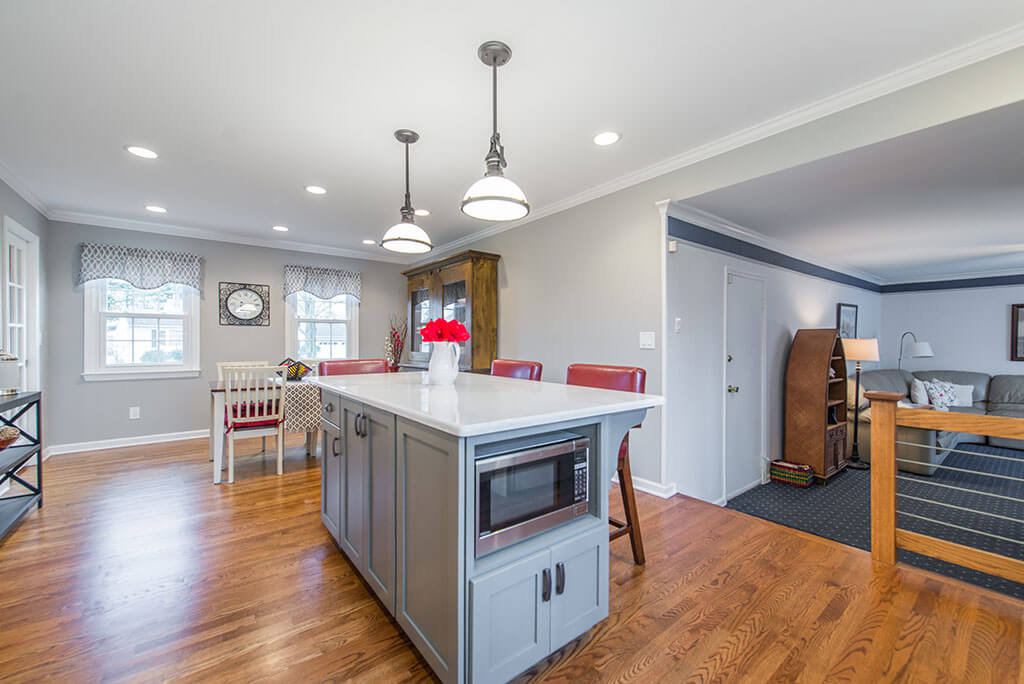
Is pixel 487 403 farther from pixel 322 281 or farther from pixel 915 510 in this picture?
pixel 322 281

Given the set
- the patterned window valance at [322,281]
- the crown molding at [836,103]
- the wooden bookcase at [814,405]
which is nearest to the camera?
the crown molding at [836,103]

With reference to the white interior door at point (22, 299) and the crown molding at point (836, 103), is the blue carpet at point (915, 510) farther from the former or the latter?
the white interior door at point (22, 299)

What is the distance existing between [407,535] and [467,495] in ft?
1.43

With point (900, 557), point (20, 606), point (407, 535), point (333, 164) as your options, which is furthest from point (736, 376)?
point (20, 606)

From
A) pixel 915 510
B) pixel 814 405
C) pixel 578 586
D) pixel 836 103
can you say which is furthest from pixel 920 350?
pixel 578 586

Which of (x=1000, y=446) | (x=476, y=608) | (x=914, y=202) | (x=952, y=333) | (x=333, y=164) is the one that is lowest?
(x=1000, y=446)

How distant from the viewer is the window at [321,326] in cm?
549

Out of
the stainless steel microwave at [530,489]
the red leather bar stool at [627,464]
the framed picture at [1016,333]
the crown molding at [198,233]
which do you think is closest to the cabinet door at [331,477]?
the stainless steel microwave at [530,489]

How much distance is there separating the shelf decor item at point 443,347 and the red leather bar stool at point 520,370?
637 mm

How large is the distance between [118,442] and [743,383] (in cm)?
632

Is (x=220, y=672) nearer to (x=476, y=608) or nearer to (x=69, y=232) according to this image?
(x=476, y=608)

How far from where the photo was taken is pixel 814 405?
13.5 feet

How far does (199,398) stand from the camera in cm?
493

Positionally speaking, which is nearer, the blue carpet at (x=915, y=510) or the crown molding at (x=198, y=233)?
the blue carpet at (x=915, y=510)
